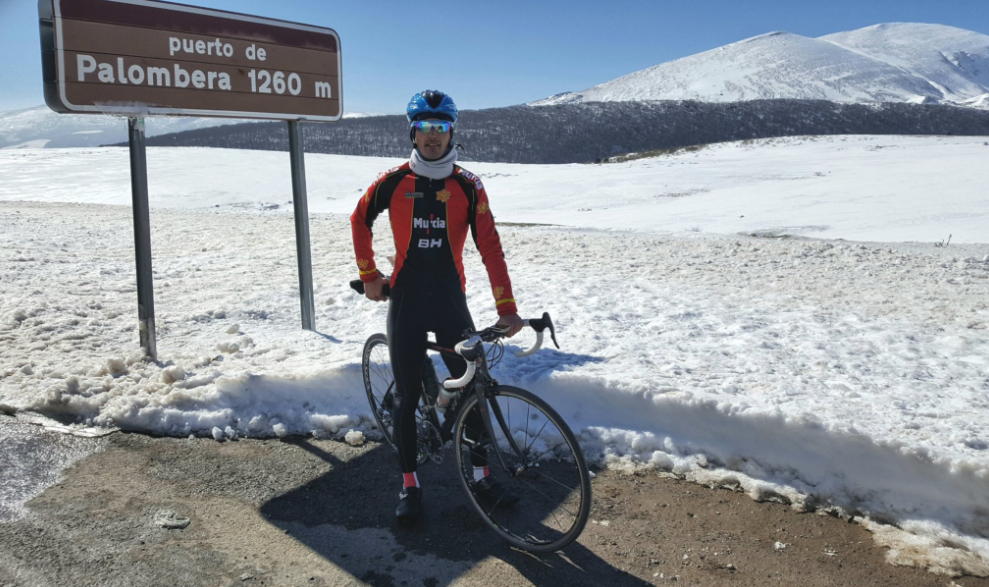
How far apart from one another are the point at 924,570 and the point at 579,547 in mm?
1498

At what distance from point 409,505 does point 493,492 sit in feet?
1.43

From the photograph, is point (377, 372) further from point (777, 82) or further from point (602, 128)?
point (777, 82)

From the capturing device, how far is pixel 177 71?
5738mm

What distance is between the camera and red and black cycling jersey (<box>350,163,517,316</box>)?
3.43 meters

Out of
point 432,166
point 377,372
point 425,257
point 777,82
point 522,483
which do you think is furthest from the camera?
point 777,82

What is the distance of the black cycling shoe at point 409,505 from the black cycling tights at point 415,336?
0.11 meters

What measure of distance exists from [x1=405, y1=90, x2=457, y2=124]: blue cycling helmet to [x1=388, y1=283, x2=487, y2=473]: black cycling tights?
0.87 m

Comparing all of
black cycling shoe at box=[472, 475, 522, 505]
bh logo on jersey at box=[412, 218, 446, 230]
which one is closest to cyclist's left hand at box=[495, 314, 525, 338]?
bh logo on jersey at box=[412, 218, 446, 230]

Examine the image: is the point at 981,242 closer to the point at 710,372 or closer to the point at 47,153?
the point at 710,372

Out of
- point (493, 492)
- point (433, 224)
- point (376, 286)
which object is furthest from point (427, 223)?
point (493, 492)

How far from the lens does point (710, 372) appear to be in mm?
4988

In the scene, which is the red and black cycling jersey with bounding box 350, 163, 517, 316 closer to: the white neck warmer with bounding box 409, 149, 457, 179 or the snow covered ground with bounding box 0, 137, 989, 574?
the white neck warmer with bounding box 409, 149, 457, 179

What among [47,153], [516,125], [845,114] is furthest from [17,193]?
[845,114]

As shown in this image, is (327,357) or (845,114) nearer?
(327,357)
